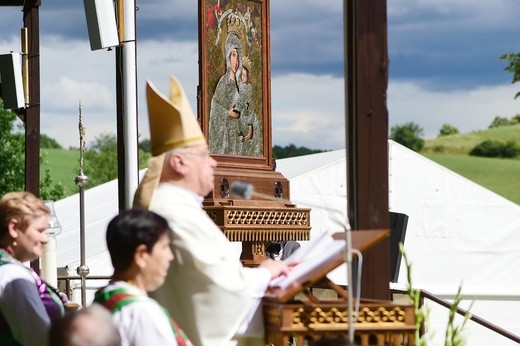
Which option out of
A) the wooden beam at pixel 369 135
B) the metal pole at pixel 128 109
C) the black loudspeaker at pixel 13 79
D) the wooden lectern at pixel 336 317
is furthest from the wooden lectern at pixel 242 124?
the black loudspeaker at pixel 13 79

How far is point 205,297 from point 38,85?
9.95 meters

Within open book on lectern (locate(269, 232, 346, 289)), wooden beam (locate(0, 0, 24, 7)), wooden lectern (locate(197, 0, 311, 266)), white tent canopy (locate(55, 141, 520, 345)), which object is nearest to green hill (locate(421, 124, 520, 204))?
white tent canopy (locate(55, 141, 520, 345))

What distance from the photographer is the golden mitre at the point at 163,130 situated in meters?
4.89

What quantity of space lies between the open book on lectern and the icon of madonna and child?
13.9 ft

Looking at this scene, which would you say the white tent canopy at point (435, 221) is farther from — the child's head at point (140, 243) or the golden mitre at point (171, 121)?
the child's head at point (140, 243)

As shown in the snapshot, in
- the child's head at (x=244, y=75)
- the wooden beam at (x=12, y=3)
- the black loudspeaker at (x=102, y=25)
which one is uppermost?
the wooden beam at (x=12, y=3)

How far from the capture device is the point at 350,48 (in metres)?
5.29

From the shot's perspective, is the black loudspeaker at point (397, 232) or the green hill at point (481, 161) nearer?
the black loudspeaker at point (397, 232)

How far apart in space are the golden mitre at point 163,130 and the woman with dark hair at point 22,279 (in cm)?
40

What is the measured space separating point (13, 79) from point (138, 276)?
10.4 m

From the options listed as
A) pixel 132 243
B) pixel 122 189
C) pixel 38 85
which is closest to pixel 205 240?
pixel 132 243

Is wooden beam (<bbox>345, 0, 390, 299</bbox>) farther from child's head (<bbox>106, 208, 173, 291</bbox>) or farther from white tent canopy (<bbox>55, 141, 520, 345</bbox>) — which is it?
white tent canopy (<bbox>55, 141, 520, 345</bbox>)

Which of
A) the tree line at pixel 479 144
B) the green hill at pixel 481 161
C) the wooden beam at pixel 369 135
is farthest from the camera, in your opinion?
the tree line at pixel 479 144

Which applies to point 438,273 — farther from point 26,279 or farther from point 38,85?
point 26,279
